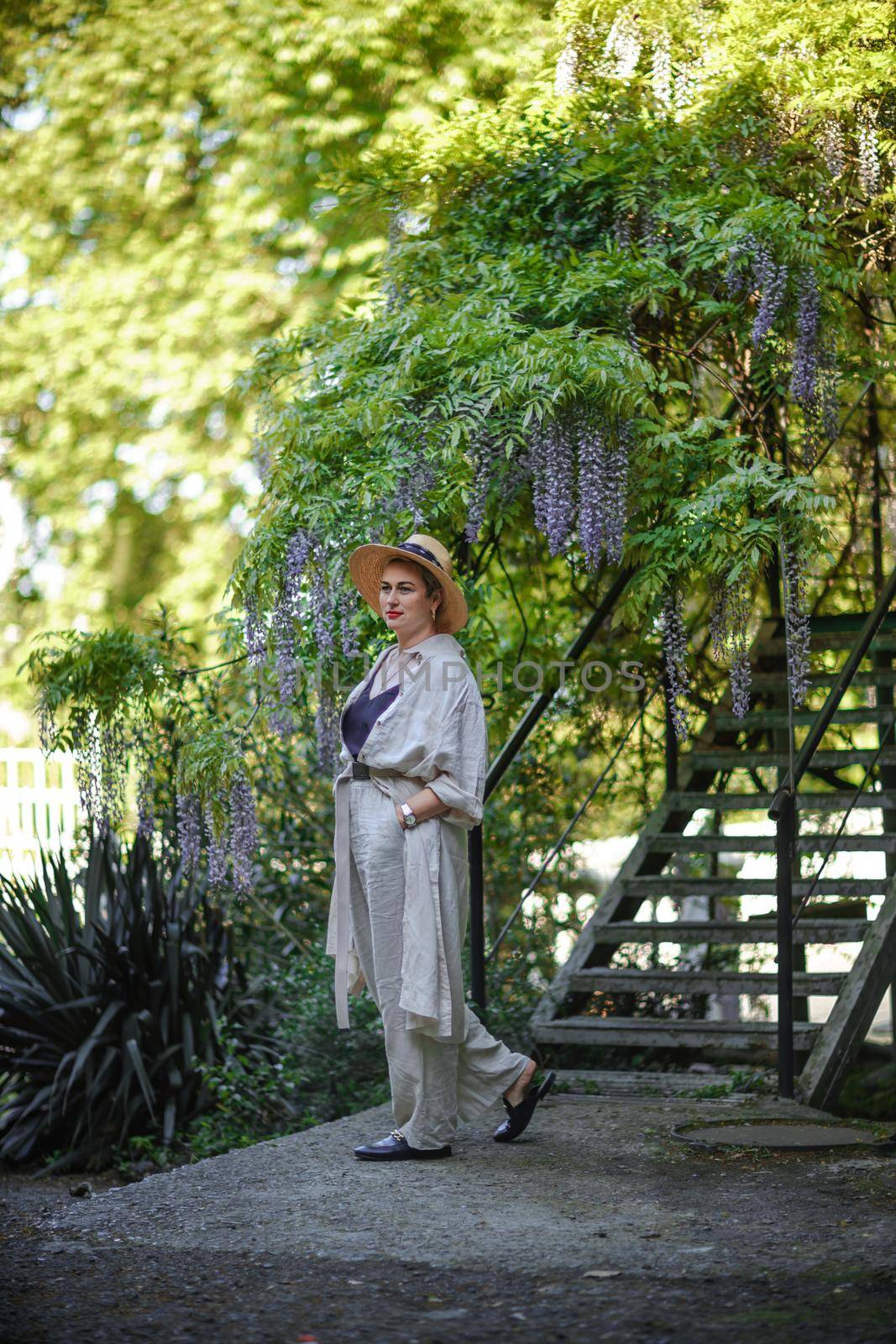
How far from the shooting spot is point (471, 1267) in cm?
307

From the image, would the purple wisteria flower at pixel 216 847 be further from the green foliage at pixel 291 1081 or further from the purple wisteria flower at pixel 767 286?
the purple wisteria flower at pixel 767 286

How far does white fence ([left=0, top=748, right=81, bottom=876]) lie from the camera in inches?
339

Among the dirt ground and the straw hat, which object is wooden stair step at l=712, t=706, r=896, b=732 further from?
the dirt ground

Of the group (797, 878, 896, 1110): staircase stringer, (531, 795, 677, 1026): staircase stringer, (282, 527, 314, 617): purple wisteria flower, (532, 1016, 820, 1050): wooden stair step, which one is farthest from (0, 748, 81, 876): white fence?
(797, 878, 896, 1110): staircase stringer

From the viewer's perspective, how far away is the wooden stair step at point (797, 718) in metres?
6.20

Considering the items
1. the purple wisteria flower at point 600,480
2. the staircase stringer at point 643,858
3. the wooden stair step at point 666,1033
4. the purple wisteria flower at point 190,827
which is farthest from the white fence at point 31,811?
the purple wisteria flower at point 600,480

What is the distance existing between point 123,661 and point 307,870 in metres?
1.83

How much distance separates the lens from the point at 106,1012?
5902 mm

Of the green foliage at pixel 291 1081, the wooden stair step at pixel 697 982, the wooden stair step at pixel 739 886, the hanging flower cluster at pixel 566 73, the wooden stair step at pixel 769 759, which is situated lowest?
the green foliage at pixel 291 1081

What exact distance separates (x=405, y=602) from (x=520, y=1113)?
4.92 ft

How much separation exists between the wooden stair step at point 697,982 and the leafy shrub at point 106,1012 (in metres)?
1.41

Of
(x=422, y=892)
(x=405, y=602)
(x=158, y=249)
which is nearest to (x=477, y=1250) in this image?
(x=422, y=892)

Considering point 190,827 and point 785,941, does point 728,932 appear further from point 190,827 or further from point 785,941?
point 190,827

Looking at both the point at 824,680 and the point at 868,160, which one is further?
the point at 824,680
